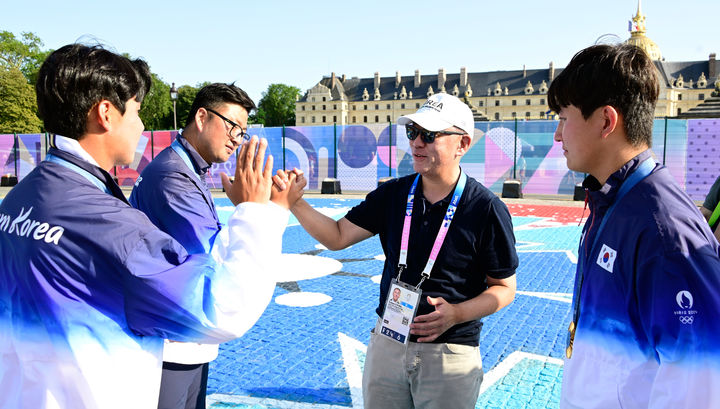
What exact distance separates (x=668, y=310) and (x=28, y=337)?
71.9 inches

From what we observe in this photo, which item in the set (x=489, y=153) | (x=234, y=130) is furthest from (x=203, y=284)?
(x=489, y=153)

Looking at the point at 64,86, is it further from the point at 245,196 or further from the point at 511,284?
the point at 511,284

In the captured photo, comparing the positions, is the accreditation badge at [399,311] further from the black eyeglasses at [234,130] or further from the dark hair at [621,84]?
the black eyeglasses at [234,130]

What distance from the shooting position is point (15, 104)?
46.5 m

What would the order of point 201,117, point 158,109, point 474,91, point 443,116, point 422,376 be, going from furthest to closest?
point 474,91
point 158,109
point 201,117
point 443,116
point 422,376

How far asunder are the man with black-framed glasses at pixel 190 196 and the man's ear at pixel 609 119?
1.88m

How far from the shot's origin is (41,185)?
5.14 ft

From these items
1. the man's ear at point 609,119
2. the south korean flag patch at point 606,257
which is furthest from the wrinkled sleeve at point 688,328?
the man's ear at point 609,119

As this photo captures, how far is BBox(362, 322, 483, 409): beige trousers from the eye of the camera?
8.36 ft

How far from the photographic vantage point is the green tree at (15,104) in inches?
1821

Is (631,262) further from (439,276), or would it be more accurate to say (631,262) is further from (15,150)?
(15,150)

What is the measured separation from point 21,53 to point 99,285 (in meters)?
69.9

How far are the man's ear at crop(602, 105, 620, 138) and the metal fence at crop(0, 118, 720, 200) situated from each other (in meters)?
18.1

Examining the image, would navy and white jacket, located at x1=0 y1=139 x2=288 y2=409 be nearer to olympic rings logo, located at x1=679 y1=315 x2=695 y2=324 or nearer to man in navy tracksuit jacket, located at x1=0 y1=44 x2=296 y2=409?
man in navy tracksuit jacket, located at x1=0 y1=44 x2=296 y2=409
